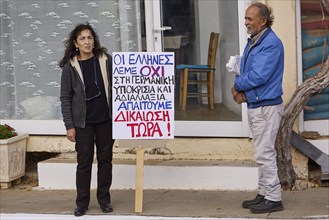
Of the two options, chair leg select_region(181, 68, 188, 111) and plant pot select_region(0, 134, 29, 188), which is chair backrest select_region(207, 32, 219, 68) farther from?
plant pot select_region(0, 134, 29, 188)

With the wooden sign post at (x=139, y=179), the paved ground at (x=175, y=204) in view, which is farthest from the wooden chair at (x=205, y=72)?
the wooden sign post at (x=139, y=179)

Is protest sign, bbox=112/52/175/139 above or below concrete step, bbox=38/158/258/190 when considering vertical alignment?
above

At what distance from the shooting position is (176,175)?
8.68 metres

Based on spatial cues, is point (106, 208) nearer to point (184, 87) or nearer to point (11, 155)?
point (11, 155)

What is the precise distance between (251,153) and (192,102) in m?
0.90

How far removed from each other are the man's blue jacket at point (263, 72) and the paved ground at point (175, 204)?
1.05 meters

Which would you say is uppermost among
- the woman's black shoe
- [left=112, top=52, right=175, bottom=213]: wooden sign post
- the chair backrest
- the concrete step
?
the chair backrest

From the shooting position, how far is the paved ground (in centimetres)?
766

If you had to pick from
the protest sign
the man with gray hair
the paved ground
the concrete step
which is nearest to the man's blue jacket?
the man with gray hair

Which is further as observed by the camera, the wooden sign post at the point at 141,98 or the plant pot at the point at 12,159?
the plant pot at the point at 12,159

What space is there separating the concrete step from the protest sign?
1.12m

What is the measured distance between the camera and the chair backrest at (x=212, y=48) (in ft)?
30.6

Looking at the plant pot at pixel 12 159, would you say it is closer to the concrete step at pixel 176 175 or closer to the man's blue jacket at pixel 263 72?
the concrete step at pixel 176 175

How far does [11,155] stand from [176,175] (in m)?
1.85
